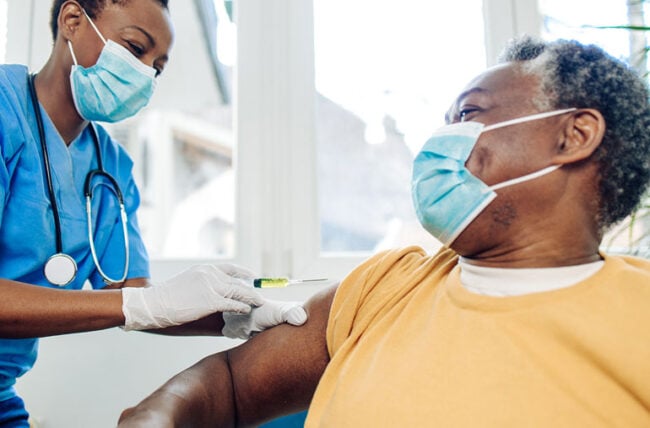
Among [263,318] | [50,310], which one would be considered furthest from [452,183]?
[50,310]

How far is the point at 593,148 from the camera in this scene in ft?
3.22

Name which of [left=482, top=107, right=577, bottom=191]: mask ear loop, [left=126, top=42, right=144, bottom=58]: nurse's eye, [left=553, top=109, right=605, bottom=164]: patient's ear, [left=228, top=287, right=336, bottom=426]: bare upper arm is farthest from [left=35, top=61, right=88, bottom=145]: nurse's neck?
[left=553, top=109, right=605, bottom=164]: patient's ear

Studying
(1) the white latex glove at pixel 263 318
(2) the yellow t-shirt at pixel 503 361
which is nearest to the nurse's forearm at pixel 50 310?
(1) the white latex glove at pixel 263 318

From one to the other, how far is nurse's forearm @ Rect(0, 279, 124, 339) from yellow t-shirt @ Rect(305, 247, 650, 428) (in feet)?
1.59

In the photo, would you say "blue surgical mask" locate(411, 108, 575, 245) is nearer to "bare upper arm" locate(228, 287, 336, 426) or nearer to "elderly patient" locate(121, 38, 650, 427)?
"elderly patient" locate(121, 38, 650, 427)

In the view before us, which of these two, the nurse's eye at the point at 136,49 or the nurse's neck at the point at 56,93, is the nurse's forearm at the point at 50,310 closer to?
the nurse's neck at the point at 56,93

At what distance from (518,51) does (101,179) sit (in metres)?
1.10

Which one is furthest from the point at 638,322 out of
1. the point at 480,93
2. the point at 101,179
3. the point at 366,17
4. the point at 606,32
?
the point at 366,17

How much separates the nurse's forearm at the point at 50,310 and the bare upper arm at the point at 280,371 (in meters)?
0.30

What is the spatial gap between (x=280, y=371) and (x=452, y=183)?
548 millimetres

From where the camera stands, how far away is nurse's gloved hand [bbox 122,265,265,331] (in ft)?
3.66

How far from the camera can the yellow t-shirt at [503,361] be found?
32.2 inches

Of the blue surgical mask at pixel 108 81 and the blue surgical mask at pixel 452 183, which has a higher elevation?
the blue surgical mask at pixel 108 81

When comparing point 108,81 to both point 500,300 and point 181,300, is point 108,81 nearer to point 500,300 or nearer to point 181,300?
point 181,300
